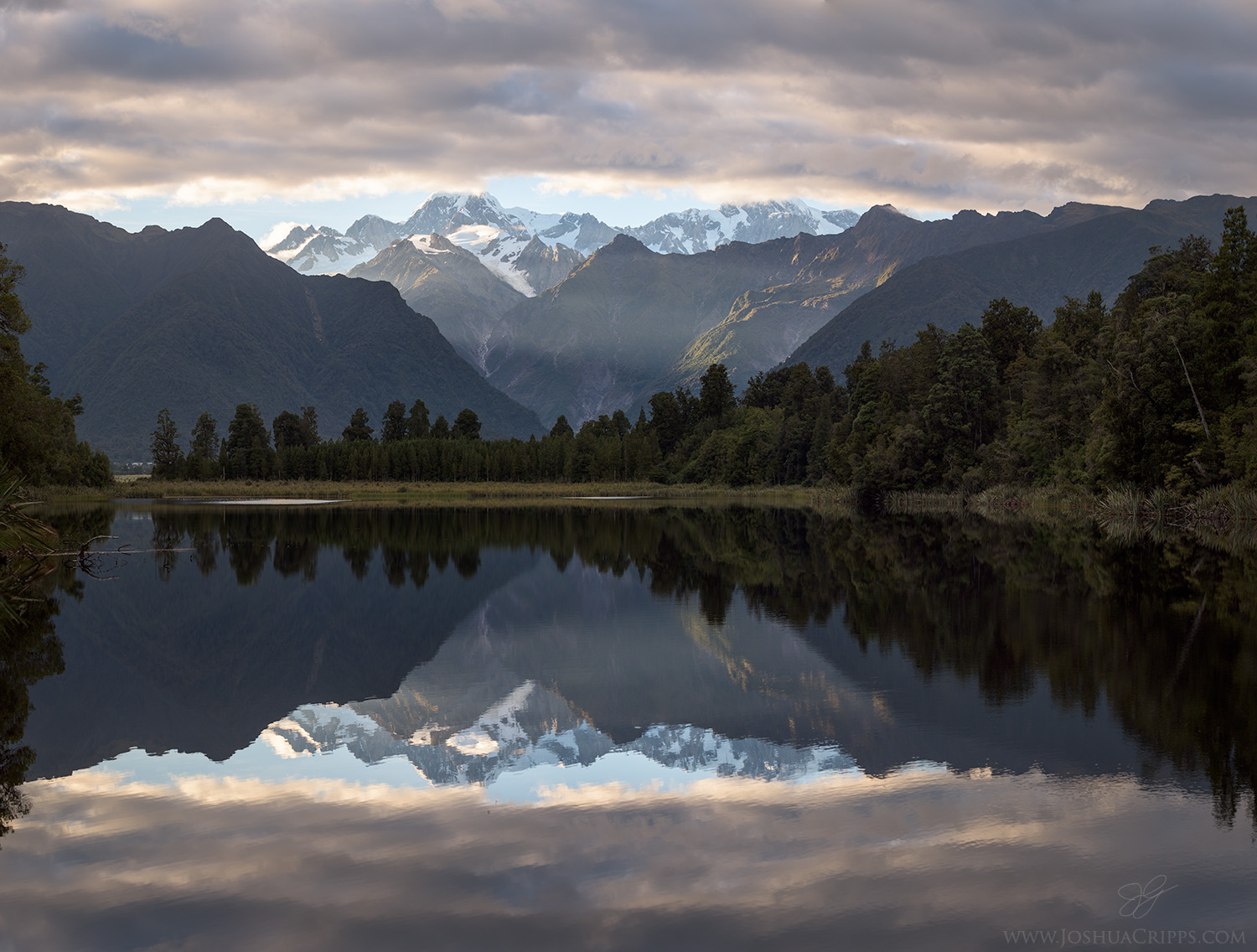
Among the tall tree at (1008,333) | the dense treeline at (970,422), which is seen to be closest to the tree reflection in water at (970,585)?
the dense treeline at (970,422)

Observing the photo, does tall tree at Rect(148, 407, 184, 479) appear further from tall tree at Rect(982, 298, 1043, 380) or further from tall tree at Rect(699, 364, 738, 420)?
tall tree at Rect(982, 298, 1043, 380)

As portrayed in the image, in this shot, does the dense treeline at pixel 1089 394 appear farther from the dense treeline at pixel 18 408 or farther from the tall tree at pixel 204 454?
the tall tree at pixel 204 454

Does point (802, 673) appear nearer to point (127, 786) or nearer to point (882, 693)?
point (882, 693)

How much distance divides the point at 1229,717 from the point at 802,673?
6.96 m

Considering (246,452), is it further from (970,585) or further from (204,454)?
(970,585)

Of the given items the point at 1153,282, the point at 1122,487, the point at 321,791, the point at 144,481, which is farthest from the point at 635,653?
the point at 144,481

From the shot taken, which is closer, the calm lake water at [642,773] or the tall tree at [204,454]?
the calm lake water at [642,773]

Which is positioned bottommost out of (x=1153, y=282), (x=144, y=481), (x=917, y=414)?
(x=144, y=481)

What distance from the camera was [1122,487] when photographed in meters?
74.4

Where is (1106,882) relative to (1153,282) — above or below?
below
